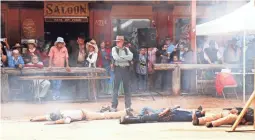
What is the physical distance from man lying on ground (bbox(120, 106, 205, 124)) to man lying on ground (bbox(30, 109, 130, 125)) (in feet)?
Result: 1.14

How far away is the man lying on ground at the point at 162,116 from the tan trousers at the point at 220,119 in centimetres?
15

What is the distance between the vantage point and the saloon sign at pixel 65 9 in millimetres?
14781

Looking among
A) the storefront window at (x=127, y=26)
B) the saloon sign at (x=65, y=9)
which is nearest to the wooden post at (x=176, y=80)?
the storefront window at (x=127, y=26)

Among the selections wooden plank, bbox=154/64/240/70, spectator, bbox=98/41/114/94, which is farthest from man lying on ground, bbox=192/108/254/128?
spectator, bbox=98/41/114/94

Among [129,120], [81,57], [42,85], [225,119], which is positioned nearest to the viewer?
[225,119]

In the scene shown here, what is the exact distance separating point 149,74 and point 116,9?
2.90 meters

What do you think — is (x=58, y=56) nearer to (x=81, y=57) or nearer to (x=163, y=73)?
(x=81, y=57)

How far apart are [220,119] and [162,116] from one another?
1.03 meters

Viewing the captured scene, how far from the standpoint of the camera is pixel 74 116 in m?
8.41

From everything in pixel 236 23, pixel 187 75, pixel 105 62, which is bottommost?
pixel 187 75

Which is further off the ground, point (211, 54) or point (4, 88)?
point (211, 54)

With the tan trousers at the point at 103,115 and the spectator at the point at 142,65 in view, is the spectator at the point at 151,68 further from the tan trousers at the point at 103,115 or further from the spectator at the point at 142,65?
the tan trousers at the point at 103,115

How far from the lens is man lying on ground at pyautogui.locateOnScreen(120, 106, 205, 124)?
8.15 m

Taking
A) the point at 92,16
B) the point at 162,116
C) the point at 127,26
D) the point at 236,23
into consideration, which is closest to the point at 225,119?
the point at 162,116
